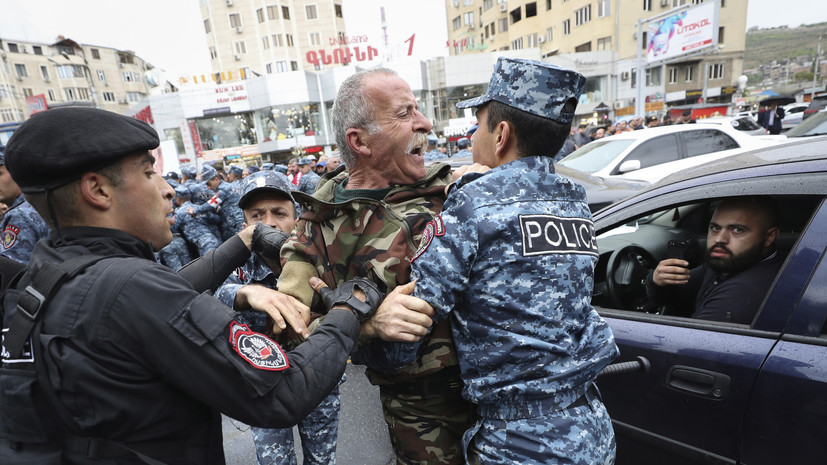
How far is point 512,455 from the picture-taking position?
1.20m

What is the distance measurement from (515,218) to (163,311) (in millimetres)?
889

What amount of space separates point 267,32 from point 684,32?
43036 mm

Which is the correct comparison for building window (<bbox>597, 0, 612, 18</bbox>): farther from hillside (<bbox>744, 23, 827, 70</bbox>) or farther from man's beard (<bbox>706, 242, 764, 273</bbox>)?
hillside (<bbox>744, 23, 827, 70</bbox>)

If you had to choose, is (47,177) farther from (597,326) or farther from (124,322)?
(597,326)

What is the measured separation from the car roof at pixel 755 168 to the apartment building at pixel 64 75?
182 ft

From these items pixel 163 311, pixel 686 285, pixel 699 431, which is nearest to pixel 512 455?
pixel 699 431

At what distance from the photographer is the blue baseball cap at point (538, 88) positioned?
3.90 feet

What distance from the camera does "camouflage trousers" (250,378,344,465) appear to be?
220cm

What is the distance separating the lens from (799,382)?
1.32 meters

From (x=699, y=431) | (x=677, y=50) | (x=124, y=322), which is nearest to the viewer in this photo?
(x=124, y=322)

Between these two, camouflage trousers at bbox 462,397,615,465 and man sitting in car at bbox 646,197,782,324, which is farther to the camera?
man sitting in car at bbox 646,197,782,324

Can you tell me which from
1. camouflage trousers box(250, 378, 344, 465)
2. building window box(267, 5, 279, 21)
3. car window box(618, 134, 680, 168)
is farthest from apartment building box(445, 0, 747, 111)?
camouflage trousers box(250, 378, 344, 465)

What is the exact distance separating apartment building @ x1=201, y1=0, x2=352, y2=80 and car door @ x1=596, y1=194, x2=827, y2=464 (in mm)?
50374

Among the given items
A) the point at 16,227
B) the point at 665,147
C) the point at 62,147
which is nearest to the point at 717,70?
the point at 665,147
